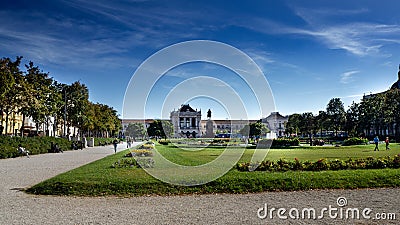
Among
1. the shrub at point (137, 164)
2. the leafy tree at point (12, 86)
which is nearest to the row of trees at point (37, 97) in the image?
the leafy tree at point (12, 86)

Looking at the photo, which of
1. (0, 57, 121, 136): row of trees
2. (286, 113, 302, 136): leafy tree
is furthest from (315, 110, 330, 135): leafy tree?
(0, 57, 121, 136): row of trees

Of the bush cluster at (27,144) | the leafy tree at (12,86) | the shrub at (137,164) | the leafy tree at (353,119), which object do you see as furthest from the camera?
the leafy tree at (353,119)

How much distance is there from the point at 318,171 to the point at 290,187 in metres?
3.69

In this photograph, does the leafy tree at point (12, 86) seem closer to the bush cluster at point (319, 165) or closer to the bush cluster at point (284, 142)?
the bush cluster at point (319, 165)

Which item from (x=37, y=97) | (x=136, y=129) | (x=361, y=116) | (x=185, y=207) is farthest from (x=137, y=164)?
(x=136, y=129)

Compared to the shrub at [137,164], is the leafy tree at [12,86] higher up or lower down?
higher up

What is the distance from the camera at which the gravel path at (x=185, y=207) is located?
390 inches

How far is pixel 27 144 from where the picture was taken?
38125mm

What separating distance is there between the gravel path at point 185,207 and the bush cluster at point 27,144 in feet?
65.9

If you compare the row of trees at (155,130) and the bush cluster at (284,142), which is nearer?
the bush cluster at (284,142)

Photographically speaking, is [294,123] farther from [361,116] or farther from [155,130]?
[155,130]

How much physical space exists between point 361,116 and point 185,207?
2931 inches

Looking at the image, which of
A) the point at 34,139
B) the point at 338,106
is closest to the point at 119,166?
the point at 34,139

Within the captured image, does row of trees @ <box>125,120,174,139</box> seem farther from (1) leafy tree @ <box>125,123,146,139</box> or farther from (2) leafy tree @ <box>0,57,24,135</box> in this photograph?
(2) leafy tree @ <box>0,57,24,135</box>
